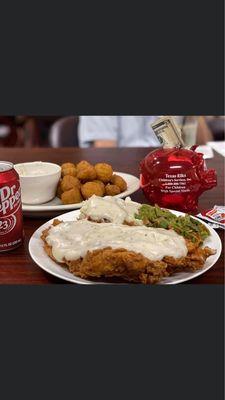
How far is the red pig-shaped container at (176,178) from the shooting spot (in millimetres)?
1308

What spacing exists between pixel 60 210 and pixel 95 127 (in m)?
1.87

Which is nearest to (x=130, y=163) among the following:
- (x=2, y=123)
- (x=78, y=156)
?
(x=78, y=156)

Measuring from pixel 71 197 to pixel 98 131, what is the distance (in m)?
1.84

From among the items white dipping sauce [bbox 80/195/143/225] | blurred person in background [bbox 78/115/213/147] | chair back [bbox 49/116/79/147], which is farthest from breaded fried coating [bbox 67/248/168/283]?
blurred person in background [bbox 78/115/213/147]

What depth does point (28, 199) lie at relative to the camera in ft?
4.33

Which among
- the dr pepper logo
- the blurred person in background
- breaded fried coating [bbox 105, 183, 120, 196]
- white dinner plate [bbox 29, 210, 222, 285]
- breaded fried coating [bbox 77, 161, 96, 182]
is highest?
the dr pepper logo

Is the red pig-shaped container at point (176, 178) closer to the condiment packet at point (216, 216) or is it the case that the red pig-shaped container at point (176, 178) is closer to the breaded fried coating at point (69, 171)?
the condiment packet at point (216, 216)

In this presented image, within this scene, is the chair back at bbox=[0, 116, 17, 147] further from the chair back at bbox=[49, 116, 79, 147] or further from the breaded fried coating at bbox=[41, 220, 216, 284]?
the breaded fried coating at bbox=[41, 220, 216, 284]

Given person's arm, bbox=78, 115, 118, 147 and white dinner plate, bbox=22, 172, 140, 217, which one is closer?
white dinner plate, bbox=22, 172, 140, 217

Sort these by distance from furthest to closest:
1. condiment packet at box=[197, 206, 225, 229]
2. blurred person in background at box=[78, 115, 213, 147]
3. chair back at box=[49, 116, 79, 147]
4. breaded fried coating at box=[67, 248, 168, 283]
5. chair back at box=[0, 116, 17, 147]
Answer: chair back at box=[0, 116, 17, 147] → blurred person in background at box=[78, 115, 213, 147] → chair back at box=[49, 116, 79, 147] → condiment packet at box=[197, 206, 225, 229] → breaded fried coating at box=[67, 248, 168, 283]

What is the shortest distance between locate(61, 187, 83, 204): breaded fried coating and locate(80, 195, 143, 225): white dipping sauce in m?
0.15

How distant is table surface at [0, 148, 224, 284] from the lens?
3.29ft

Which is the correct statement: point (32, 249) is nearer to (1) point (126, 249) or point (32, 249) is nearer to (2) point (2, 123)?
(1) point (126, 249)

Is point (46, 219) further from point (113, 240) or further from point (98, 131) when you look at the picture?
point (98, 131)
